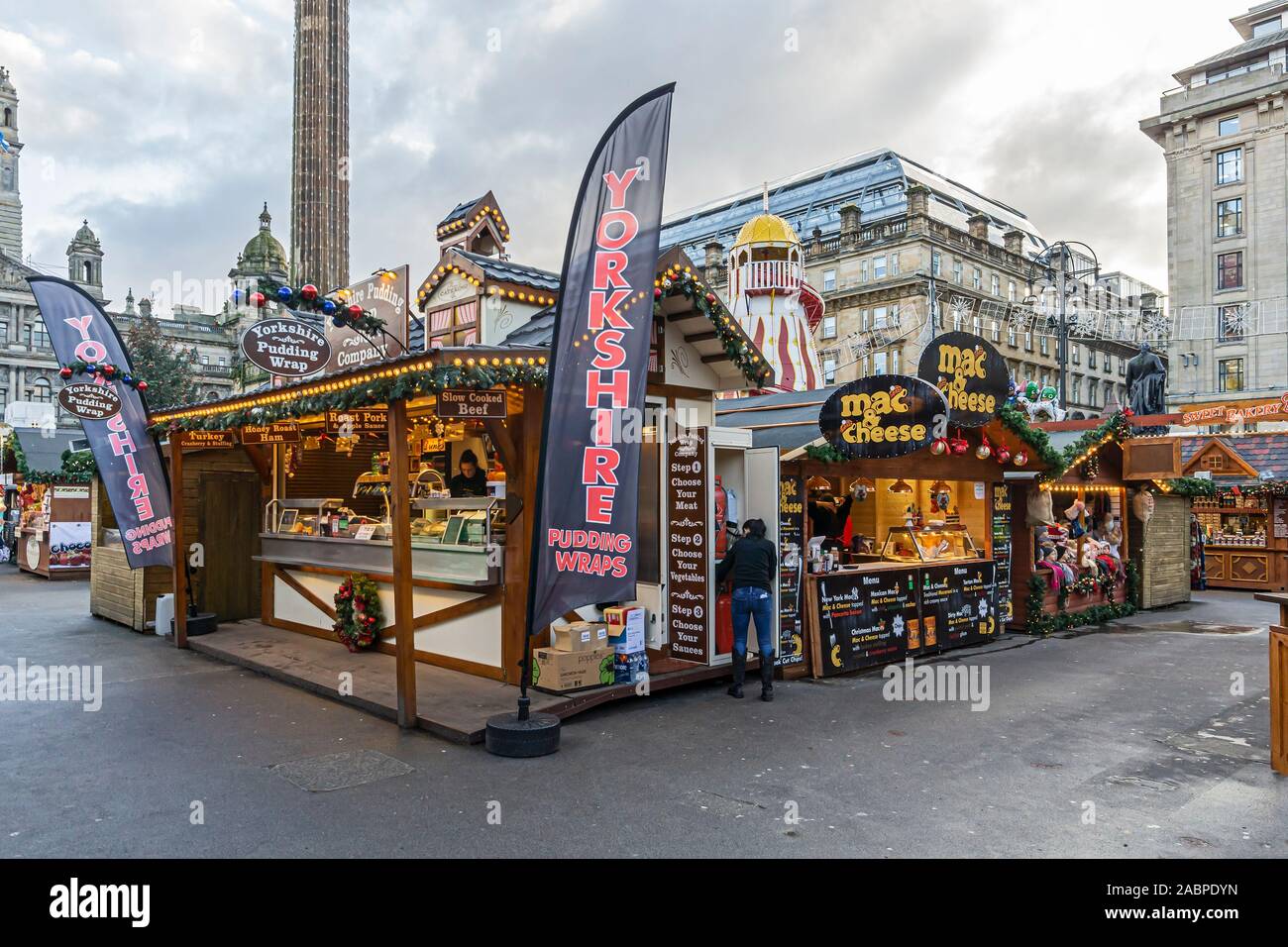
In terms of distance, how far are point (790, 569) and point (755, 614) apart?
42.8 inches

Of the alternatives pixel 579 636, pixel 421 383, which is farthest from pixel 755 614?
pixel 421 383

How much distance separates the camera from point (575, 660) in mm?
7879

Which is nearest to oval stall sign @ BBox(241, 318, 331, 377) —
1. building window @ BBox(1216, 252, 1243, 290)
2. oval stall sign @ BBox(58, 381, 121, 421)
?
oval stall sign @ BBox(58, 381, 121, 421)

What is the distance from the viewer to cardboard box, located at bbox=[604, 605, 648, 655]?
8.23 m

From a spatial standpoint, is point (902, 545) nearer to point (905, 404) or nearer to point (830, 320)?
point (905, 404)

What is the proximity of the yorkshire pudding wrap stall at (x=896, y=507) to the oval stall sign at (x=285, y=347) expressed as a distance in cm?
519

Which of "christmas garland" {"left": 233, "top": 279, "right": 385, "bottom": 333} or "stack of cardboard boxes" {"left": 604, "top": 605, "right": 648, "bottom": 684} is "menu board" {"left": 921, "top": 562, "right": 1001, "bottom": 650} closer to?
"stack of cardboard boxes" {"left": 604, "top": 605, "right": 648, "bottom": 684}

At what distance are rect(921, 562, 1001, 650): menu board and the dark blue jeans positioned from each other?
3298mm

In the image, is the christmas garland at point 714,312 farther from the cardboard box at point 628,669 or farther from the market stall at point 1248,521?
the market stall at point 1248,521

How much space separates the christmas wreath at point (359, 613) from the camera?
9.92m

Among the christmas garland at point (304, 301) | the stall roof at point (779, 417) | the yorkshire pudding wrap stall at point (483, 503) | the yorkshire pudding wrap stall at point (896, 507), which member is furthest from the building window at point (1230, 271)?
the christmas garland at point (304, 301)

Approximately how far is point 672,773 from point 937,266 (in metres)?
47.2

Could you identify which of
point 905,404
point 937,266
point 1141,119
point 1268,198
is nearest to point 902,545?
point 905,404

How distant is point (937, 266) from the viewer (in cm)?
4791
